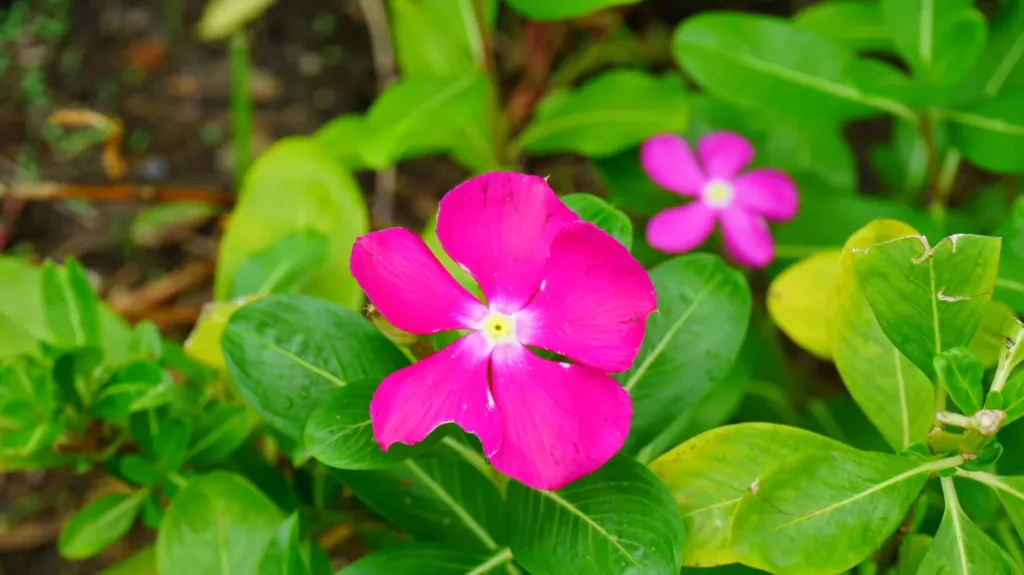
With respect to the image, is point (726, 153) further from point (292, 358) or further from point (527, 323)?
point (292, 358)

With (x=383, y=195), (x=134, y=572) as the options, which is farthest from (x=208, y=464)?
(x=383, y=195)

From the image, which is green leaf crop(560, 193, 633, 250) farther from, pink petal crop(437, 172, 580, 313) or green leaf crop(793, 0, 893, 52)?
green leaf crop(793, 0, 893, 52)

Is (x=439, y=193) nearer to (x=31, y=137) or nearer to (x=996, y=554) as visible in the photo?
(x=31, y=137)

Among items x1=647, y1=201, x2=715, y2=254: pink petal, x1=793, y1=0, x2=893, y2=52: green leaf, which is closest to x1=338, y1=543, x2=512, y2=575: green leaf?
x1=647, y1=201, x2=715, y2=254: pink petal

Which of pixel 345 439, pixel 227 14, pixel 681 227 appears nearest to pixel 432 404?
pixel 345 439

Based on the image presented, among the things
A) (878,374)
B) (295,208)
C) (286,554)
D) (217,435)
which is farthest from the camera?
(295,208)

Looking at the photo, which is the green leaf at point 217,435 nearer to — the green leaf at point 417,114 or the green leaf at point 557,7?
the green leaf at point 417,114
